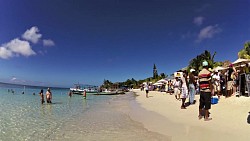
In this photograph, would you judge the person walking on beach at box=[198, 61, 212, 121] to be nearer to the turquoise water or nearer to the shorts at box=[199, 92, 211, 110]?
the shorts at box=[199, 92, 211, 110]

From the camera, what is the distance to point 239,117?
6754mm

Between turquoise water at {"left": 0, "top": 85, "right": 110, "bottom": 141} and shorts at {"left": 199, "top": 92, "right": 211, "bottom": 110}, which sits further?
turquoise water at {"left": 0, "top": 85, "right": 110, "bottom": 141}

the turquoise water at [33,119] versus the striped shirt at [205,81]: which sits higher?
the striped shirt at [205,81]

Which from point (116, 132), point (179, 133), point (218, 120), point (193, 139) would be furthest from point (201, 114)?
point (116, 132)

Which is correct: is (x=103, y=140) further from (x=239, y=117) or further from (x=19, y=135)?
(x=239, y=117)

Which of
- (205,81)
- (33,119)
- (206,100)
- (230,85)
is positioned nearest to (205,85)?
(205,81)

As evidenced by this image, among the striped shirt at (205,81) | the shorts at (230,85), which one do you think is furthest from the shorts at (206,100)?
the shorts at (230,85)

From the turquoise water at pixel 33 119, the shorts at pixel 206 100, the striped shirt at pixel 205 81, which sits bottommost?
the turquoise water at pixel 33 119

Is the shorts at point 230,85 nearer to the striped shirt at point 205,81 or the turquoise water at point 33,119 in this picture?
the striped shirt at point 205,81

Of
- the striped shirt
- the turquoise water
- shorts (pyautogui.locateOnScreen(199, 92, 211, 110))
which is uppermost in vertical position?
the striped shirt

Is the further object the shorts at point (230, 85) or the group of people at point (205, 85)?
the shorts at point (230, 85)

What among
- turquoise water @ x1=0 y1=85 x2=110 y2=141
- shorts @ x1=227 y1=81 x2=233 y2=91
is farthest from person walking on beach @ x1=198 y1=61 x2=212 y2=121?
shorts @ x1=227 y1=81 x2=233 y2=91

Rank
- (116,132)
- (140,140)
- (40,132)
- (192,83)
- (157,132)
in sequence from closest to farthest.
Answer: (140,140) → (157,132) → (116,132) → (40,132) → (192,83)

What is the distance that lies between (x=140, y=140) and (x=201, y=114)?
3.08 metres
